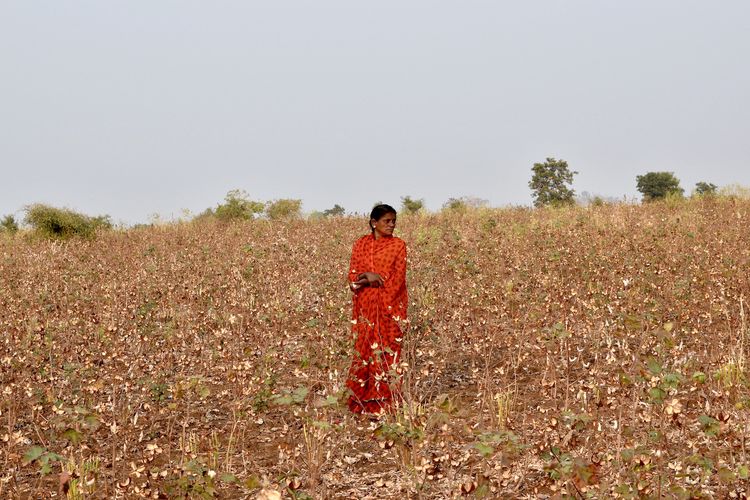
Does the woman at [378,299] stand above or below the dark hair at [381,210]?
below

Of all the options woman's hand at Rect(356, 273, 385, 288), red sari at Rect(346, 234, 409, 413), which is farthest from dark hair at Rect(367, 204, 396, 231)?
woman's hand at Rect(356, 273, 385, 288)

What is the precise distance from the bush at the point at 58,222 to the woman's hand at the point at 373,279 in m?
15.2

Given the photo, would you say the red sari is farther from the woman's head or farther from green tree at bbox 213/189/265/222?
green tree at bbox 213/189/265/222

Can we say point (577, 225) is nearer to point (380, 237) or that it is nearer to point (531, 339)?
point (531, 339)

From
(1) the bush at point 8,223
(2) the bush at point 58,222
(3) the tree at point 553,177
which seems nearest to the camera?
(2) the bush at point 58,222

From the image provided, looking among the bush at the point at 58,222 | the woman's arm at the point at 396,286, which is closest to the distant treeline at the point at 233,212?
the bush at the point at 58,222

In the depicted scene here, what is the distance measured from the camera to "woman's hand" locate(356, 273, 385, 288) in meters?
6.29

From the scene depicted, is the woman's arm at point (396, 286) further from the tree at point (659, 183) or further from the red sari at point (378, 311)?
the tree at point (659, 183)

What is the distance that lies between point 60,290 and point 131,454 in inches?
183

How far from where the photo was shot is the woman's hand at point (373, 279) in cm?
629

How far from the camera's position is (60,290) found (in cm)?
946

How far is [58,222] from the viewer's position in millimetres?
20031

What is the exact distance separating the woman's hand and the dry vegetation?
1.78 feet

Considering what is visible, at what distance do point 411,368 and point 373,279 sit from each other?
2.68 ft
